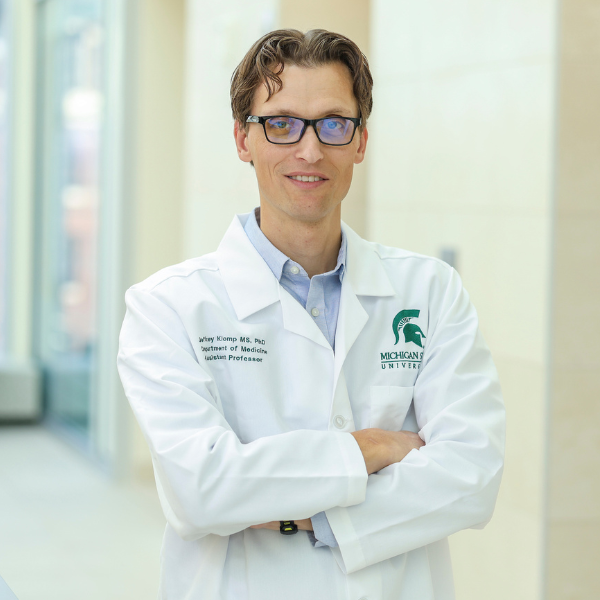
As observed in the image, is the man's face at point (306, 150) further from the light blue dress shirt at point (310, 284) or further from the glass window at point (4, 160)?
the glass window at point (4, 160)

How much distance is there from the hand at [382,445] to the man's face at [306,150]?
0.38 metres

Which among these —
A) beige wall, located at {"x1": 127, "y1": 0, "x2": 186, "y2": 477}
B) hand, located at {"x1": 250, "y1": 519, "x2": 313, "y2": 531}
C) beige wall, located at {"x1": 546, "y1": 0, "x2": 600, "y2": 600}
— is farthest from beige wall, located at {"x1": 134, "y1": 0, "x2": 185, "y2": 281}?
hand, located at {"x1": 250, "y1": 519, "x2": 313, "y2": 531}

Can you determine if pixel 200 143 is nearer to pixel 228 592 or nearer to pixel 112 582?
pixel 112 582

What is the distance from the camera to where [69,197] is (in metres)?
5.91

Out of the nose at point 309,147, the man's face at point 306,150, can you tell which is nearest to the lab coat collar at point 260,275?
the man's face at point 306,150

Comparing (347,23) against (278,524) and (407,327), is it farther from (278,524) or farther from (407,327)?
(278,524)

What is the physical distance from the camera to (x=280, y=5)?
12.6ft

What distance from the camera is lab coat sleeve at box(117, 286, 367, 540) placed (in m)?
1.41

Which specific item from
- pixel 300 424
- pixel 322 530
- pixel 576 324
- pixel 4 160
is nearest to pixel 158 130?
pixel 4 160

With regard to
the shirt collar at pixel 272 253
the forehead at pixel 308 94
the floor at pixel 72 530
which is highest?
the forehead at pixel 308 94

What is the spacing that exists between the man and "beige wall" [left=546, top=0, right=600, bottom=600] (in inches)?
42.1

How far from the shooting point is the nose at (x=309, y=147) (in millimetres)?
1500

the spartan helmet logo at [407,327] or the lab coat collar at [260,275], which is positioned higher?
the lab coat collar at [260,275]

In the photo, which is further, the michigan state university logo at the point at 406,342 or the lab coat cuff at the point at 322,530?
the michigan state university logo at the point at 406,342
